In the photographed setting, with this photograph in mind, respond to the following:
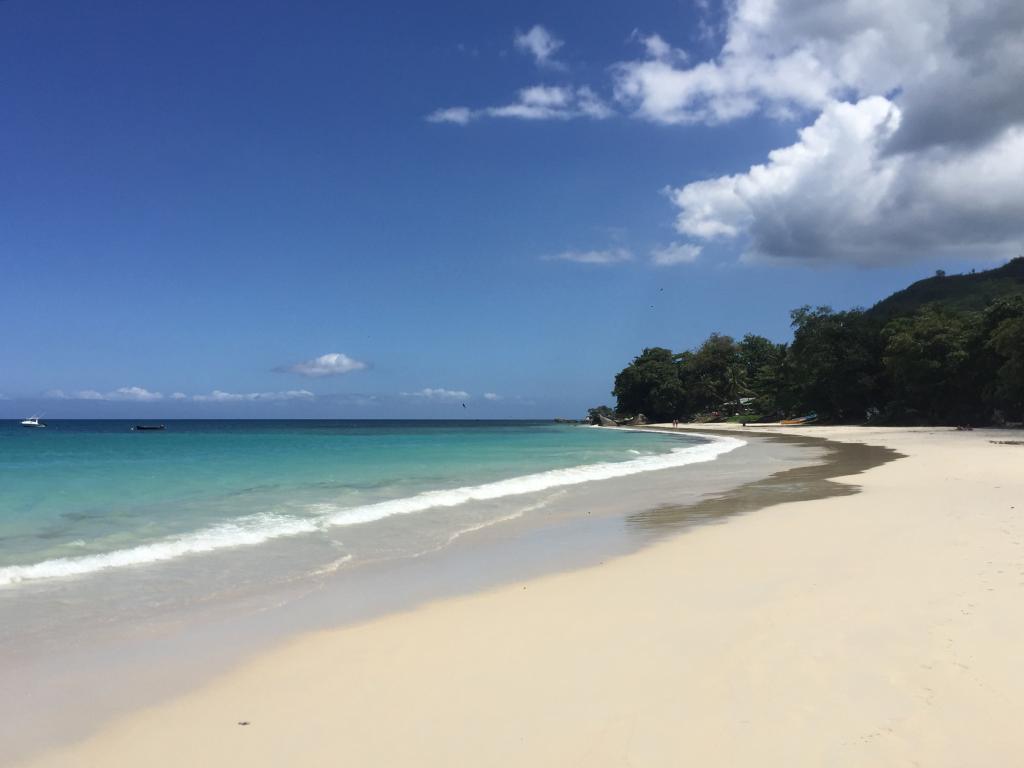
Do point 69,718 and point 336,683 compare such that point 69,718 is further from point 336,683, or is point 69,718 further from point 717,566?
point 717,566

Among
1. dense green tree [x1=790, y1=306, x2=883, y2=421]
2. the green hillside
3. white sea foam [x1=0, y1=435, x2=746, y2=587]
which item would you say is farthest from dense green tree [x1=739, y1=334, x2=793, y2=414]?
white sea foam [x1=0, y1=435, x2=746, y2=587]

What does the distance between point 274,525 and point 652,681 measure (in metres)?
8.48

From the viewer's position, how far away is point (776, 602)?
561 cm

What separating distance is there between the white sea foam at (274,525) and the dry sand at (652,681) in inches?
181

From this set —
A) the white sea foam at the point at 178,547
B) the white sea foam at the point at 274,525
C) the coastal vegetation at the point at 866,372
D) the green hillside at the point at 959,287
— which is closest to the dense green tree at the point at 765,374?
the coastal vegetation at the point at 866,372

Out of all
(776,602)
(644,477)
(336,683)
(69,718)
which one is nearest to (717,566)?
(776,602)

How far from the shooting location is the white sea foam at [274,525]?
7938mm

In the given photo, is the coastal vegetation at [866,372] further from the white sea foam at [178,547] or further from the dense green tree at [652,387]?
the white sea foam at [178,547]

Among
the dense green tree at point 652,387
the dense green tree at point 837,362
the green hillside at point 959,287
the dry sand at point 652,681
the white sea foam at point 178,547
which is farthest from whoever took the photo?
the green hillside at point 959,287

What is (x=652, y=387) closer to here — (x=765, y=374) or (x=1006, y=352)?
(x=765, y=374)

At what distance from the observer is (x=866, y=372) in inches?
2172

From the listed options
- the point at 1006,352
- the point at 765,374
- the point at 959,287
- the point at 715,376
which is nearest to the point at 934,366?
the point at 1006,352

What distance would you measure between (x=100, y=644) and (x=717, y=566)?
6.00 meters

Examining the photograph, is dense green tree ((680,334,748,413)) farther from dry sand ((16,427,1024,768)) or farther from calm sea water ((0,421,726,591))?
dry sand ((16,427,1024,768))
